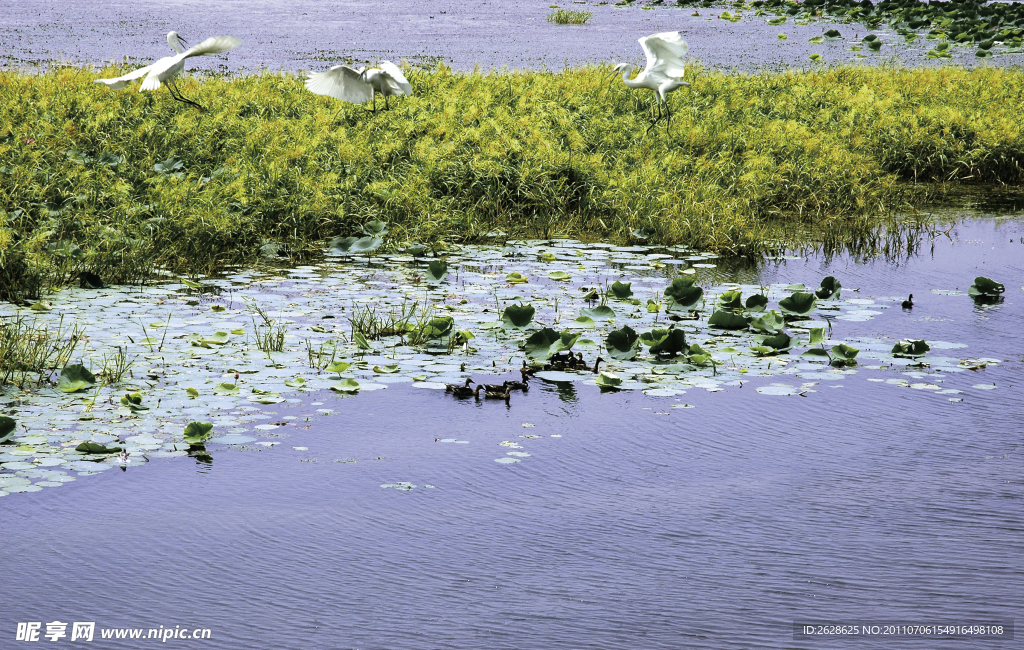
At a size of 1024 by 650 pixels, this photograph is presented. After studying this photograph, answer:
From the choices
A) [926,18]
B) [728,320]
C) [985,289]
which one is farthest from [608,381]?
[926,18]

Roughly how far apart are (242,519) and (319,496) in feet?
0.92

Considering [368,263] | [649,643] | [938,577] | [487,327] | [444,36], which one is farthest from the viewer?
[444,36]

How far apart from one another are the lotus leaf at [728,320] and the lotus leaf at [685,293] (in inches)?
8.7

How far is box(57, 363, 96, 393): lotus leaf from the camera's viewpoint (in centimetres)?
430

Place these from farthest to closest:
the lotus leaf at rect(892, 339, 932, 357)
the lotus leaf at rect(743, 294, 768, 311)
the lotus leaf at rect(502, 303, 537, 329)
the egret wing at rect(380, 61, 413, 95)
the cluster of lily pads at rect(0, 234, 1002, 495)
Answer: the egret wing at rect(380, 61, 413, 95)
the lotus leaf at rect(743, 294, 768, 311)
the lotus leaf at rect(502, 303, 537, 329)
the lotus leaf at rect(892, 339, 932, 357)
the cluster of lily pads at rect(0, 234, 1002, 495)

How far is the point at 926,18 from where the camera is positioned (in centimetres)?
2477

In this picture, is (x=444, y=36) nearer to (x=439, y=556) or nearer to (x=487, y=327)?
(x=487, y=327)

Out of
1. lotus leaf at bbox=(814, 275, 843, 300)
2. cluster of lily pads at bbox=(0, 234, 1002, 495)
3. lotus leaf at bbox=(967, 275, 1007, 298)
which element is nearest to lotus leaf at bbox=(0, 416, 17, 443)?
cluster of lily pads at bbox=(0, 234, 1002, 495)

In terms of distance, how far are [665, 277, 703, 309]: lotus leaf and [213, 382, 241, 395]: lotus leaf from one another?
2443mm

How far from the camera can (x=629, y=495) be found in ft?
12.0

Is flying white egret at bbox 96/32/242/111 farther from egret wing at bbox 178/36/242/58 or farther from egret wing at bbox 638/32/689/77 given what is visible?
egret wing at bbox 638/32/689/77

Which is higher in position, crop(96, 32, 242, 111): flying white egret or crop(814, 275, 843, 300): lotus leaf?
crop(96, 32, 242, 111): flying white egret

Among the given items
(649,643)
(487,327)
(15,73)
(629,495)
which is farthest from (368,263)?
(15,73)

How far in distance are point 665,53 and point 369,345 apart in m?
5.71
